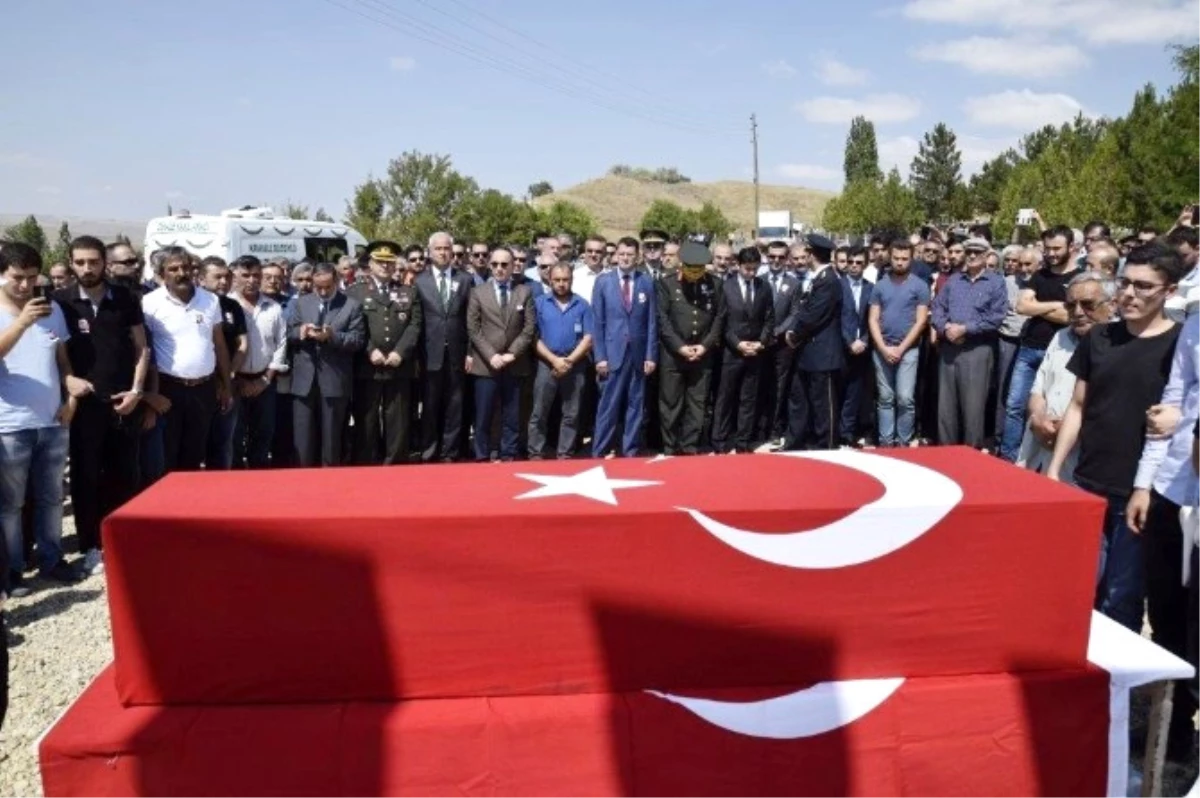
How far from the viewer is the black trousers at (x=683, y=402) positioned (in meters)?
7.38

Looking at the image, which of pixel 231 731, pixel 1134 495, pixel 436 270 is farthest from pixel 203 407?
pixel 1134 495

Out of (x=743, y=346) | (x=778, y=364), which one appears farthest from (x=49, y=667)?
(x=778, y=364)

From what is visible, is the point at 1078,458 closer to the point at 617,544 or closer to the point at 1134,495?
the point at 1134,495

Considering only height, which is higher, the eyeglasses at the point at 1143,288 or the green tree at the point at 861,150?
the green tree at the point at 861,150

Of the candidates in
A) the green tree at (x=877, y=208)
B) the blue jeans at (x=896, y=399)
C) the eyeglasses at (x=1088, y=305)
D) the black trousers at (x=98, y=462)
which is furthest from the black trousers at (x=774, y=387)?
the green tree at (x=877, y=208)

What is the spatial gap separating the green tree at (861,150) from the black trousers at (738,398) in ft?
249

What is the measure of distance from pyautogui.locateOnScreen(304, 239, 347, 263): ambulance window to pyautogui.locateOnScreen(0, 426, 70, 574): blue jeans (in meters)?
12.0

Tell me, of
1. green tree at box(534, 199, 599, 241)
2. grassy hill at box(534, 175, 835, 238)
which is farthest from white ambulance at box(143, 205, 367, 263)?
Answer: grassy hill at box(534, 175, 835, 238)

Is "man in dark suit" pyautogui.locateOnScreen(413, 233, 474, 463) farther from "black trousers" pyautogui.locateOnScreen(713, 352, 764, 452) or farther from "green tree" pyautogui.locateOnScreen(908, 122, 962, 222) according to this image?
"green tree" pyautogui.locateOnScreen(908, 122, 962, 222)

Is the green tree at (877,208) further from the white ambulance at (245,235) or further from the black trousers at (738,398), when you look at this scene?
the black trousers at (738,398)

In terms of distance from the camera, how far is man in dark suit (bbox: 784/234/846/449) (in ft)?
24.2

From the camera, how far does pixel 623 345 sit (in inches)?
281

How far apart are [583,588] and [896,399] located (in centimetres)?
579

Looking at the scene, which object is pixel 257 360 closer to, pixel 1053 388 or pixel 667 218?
pixel 1053 388
